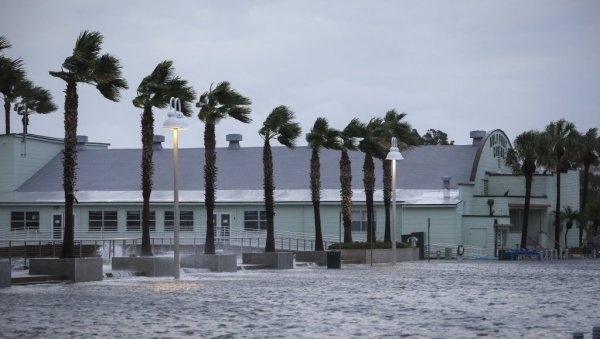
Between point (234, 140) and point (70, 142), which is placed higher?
point (234, 140)

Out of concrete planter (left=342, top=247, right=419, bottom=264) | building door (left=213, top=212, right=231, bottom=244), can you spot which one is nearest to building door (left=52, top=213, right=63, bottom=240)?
building door (left=213, top=212, right=231, bottom=244)

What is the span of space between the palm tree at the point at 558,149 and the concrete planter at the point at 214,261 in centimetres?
4206

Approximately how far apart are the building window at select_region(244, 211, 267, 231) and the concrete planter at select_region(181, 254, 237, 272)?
98.2ft

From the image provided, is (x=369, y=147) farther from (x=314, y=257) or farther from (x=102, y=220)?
(x=102, y=220)

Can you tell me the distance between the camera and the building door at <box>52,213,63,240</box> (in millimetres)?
71250

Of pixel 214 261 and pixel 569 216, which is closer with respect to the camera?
pixel 214 261

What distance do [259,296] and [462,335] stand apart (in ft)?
32.8

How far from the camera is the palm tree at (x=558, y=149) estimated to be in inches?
3127

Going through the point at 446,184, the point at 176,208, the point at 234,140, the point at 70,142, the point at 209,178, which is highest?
the point at 234,140

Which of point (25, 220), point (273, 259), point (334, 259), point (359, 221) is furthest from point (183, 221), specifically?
point (334, 259)

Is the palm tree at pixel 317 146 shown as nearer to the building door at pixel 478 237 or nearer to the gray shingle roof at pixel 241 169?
the gray shingle roof at pixel 241 169

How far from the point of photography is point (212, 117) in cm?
4422

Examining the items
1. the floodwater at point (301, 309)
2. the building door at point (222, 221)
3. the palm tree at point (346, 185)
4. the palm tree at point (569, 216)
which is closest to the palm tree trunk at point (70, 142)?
the floodwater at point (301, 309)

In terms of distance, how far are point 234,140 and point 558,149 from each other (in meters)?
24.6
